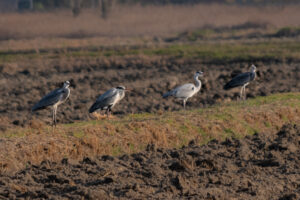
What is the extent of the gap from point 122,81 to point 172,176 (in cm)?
1585

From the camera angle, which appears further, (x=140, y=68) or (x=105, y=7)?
(x=105, y=7)

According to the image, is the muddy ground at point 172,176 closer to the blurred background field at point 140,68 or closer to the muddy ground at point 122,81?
the blurred background field at point 140,68

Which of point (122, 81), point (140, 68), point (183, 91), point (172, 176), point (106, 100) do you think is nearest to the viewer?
point (172, 176)

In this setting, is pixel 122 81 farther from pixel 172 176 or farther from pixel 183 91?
pixel 172 176

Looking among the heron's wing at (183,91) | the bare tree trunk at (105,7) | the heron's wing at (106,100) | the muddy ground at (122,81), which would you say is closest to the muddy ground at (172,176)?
the heron's wing at (106,100)

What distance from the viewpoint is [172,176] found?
1134cm

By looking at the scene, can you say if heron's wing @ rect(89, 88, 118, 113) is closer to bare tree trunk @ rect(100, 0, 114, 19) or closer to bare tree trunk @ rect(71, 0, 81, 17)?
bare tree trunk @ rect(71, 0, 81, 17)

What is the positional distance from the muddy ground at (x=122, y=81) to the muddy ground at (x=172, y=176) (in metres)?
4.21

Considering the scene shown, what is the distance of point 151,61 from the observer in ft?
108

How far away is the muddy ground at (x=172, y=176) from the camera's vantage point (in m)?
10.2

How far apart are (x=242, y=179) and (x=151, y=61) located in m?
22.1

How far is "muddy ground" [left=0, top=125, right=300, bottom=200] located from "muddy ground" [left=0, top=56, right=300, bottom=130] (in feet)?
13.8

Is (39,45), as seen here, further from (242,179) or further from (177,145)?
(242,179)

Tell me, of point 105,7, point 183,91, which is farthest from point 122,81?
point 105,7
